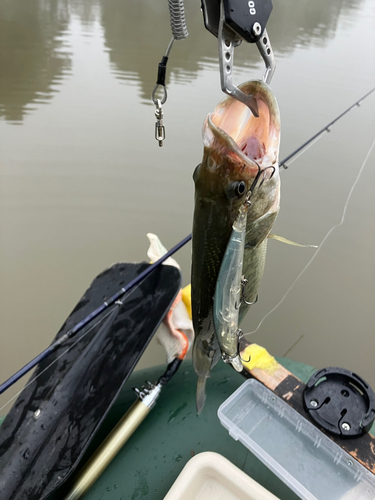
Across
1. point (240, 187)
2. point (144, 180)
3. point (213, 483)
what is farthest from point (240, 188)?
point (144, 180)

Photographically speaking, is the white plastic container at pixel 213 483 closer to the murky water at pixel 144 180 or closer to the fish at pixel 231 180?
the fish at pixel 231 180

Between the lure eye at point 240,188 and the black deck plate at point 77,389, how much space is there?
35.4 inches

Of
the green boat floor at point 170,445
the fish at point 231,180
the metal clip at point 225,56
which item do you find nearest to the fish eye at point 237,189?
the fish at point 231,180

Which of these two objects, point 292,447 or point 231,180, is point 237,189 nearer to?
point 231,180

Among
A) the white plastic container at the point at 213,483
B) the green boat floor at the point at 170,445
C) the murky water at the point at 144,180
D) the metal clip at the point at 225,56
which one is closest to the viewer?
the metal clip at the point at 225,56

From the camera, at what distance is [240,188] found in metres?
0.79

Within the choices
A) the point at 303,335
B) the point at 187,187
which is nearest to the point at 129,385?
the point at 303,335

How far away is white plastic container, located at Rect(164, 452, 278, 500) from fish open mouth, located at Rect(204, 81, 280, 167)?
1.01 metres

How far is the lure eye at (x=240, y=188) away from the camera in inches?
→ 31.1

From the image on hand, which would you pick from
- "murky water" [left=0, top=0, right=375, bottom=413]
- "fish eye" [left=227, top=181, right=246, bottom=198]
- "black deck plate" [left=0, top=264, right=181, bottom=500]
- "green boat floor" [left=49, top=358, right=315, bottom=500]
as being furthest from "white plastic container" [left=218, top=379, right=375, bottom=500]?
"murky water" [left=0, top=0, right=375, bottom=413]

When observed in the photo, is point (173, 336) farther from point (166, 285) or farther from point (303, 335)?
point (303, 335)

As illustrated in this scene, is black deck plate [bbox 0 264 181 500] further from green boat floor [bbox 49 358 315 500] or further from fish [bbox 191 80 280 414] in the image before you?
fish [bbox 191 80 280 414]

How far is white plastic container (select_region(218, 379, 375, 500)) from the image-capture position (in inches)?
48.7

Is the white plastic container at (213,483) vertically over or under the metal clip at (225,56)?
under
